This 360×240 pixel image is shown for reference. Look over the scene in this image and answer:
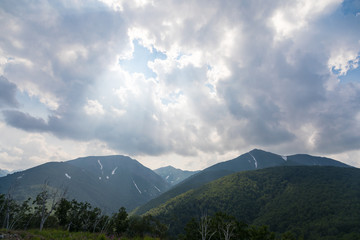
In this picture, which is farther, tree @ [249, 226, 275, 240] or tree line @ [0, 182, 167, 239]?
tree line @ [0, 182, 167, 239]

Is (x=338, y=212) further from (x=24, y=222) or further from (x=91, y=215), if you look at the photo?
(x=24, y=222)

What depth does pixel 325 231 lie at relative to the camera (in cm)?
16825

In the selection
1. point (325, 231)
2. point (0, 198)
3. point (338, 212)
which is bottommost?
point (325, 231)

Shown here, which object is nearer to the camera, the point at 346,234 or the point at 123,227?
the point at 123,227

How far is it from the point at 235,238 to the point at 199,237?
33.7ft

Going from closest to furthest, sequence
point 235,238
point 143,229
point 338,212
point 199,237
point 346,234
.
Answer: point 235,238, point 199,237, point 143,229, point 346,234, point 338,212

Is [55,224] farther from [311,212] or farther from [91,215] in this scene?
[311,212]

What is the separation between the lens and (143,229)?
Result: 7425cm

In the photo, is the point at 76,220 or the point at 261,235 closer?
the point at 261,235

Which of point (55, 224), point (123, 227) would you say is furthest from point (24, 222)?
point (123, 227)

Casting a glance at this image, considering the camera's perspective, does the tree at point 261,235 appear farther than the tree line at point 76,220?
No

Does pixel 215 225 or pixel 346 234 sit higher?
pixel 215 225

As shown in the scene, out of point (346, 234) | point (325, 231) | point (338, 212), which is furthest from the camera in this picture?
point (338, 212)

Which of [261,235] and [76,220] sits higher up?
[261,235]
